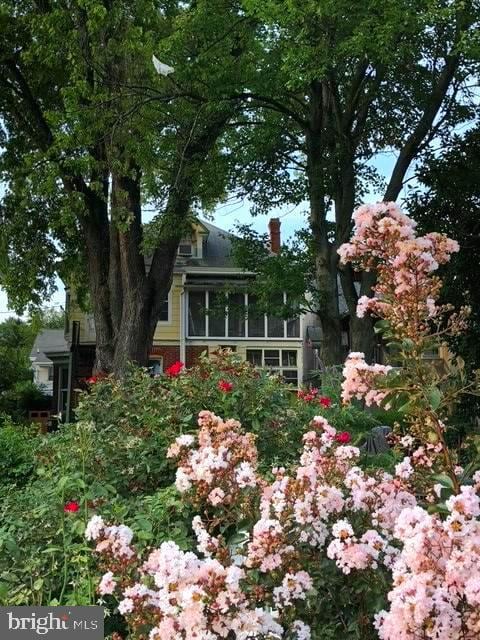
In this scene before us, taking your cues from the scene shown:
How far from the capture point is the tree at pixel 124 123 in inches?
434

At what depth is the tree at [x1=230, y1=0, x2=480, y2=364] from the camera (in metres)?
10.0

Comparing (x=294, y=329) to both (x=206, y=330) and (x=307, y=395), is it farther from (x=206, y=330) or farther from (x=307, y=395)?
(x=307, y=395)

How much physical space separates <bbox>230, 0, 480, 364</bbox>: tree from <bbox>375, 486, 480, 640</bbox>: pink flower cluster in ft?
29.6

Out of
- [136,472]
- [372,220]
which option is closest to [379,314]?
[372,220]

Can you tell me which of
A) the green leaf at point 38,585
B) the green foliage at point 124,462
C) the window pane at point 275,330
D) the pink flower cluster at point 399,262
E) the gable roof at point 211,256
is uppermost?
the gable roof at point 211,256

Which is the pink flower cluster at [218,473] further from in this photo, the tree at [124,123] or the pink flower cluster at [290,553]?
the tree at [124,123]

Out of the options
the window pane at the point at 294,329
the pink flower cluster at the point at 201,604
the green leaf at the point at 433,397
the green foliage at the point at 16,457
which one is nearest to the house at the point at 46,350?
the window pane at the point at 294,329

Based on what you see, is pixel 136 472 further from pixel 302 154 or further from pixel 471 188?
pixel 302 154

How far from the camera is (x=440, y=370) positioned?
9.21 ft

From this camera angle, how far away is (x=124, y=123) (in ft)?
36.1

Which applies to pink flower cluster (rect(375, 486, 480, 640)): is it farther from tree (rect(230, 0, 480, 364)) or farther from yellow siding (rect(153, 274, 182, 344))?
yellow siding (rect(153, 274, 182, 344))

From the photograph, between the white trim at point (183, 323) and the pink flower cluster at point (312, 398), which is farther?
the white trim at point (183, 323)

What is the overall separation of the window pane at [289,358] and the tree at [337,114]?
12.0 metres

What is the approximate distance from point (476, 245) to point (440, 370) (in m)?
7.38
